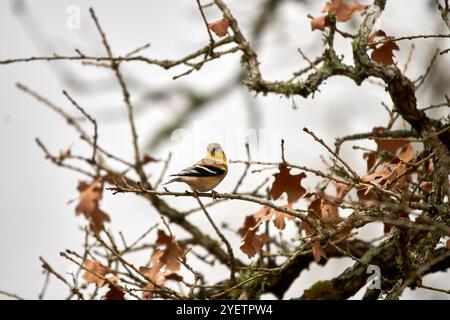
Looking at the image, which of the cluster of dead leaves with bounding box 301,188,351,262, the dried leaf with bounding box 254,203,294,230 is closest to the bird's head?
the dried leaf with bounding box 254,203,294,230

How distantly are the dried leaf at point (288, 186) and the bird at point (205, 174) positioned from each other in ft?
0.74

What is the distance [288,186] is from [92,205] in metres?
1.46

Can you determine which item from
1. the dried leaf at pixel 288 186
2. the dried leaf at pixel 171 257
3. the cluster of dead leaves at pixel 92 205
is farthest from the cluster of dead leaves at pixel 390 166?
the cluster of dead leaves at pixel 92 205

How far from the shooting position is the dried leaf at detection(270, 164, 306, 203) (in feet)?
8.95

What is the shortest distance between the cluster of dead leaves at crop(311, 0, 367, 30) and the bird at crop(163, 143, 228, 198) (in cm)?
85

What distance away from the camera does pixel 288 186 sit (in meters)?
2.75

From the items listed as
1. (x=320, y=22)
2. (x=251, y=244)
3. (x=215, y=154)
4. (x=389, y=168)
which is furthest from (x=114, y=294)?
(x=320, y=22)

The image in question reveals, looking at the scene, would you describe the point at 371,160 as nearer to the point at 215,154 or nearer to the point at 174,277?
the point at 215,154

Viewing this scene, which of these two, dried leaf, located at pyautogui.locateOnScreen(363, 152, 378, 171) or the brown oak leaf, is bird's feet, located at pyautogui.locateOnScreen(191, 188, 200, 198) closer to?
the brown oak leaf

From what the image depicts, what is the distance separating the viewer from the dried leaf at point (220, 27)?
3.26 m

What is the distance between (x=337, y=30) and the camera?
3.07m
